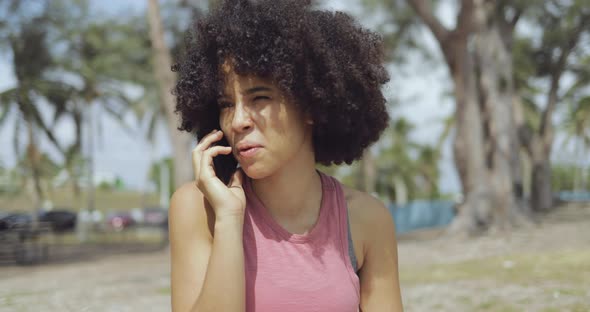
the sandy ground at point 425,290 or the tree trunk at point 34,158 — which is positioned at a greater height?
the tree trunk at point 34,158

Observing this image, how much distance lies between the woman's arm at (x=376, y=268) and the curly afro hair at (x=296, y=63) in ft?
1.09

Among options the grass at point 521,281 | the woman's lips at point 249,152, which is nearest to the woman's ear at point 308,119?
the woman's lips at point 249,152

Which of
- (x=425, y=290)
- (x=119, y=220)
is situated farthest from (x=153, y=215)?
(x=425, y=290)

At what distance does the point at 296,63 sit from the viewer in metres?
2.00

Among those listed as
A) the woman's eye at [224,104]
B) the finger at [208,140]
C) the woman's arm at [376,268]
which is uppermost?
the woman's eye at [224,104]

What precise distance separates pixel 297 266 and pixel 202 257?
0.29 meters

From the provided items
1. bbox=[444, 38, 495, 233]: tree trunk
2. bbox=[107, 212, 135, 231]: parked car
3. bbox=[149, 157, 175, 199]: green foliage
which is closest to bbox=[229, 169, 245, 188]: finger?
bbox=[444, 38, 495, 233]: tree trunk

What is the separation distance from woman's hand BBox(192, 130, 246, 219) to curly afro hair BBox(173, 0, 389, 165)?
17cm

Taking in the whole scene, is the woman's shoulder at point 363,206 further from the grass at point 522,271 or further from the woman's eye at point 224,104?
the grass at point 522,271

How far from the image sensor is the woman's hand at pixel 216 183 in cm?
184

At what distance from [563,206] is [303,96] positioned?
27712 mm

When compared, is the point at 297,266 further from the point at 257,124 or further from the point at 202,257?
the point at 257,124

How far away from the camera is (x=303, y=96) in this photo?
201 cm

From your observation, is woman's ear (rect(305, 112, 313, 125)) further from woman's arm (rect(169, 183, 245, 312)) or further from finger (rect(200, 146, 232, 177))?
woman's arm (rect(169, 183, 245, 312))
